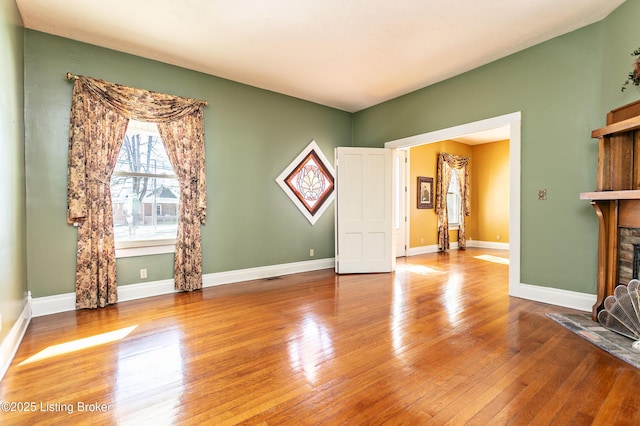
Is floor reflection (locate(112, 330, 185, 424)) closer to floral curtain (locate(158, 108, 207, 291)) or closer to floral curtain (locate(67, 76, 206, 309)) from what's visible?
floral curtain (locate(67, 76, 206, 309))

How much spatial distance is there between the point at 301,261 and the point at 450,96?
349 cm

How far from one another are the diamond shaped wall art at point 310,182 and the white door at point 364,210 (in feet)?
1.65

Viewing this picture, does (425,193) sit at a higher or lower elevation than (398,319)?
higher

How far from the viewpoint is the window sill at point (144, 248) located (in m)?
3.61

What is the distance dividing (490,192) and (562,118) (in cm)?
552

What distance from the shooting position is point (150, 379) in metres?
1.94

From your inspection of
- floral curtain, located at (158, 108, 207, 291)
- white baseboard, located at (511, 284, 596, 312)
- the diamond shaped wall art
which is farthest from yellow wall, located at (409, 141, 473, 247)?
floral curtain, located at (158, 108, 207, 291)

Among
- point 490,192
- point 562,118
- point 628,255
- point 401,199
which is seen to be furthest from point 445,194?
point 628,255

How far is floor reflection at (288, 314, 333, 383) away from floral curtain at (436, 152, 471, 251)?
582 cm

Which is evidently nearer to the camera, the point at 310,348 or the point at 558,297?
the point at 310,348

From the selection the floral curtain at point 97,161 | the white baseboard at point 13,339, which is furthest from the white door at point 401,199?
the white baseboard at point 13,339

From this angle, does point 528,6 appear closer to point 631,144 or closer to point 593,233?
point 631,144

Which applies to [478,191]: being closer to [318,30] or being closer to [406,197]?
[406,197]

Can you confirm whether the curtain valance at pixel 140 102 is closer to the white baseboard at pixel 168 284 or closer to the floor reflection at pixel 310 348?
the white baseboard at pixel 168 284
